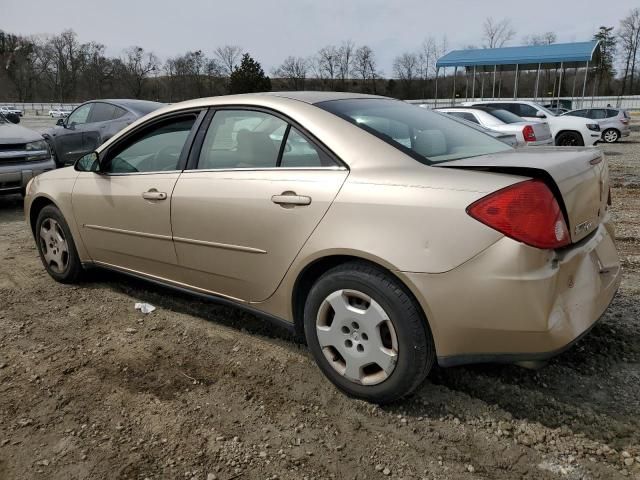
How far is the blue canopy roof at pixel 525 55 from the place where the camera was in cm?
3291

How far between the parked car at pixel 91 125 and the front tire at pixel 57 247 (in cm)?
501

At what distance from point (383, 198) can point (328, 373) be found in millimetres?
956

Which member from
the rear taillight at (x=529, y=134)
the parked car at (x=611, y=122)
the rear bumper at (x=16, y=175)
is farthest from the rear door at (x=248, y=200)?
the parked car at (x=611, y=122)

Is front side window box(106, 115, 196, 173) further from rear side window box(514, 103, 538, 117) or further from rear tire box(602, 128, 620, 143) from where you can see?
rear tire box(602, 128, 620, 143)

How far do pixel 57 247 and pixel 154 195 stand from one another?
157cm

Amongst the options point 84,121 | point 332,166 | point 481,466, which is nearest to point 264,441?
point 481,466

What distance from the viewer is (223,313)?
371 centimetres

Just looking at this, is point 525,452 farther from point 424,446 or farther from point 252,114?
point 252,114

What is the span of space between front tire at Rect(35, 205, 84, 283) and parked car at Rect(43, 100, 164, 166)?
16.4ft

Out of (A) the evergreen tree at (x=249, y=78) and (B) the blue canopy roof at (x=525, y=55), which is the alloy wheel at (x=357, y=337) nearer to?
(B) the blue canopy roof at (x=525, y=55)

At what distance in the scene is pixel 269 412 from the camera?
253 cm

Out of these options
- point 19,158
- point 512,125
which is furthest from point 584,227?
point 512,125

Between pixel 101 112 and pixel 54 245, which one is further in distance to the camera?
pixel 101 112

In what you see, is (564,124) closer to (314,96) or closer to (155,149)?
(314,96)
